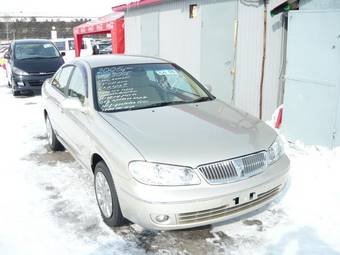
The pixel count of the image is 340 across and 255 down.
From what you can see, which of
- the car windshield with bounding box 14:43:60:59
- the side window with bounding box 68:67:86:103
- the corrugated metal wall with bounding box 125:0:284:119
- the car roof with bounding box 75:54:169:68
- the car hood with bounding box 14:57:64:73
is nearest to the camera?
the side window with bounding box 68:67:86:103

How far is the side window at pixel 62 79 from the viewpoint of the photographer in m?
5.53

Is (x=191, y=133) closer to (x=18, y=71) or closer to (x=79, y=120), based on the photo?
(x=79, y=120)

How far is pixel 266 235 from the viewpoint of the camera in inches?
147

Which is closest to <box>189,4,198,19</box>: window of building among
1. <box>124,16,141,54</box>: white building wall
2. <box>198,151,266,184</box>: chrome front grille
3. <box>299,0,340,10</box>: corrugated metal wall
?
<box>299,0,340,10</box>: corrugated metal wall

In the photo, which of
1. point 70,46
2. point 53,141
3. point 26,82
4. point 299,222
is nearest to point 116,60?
point 53,141

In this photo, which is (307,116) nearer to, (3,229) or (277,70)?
(277,70)

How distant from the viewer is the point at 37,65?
12258 millimetres

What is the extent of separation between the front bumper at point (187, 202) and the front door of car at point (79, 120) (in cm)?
104

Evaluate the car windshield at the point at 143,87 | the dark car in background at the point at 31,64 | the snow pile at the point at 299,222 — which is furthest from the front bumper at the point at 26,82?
the snow pile at the point at 299,222

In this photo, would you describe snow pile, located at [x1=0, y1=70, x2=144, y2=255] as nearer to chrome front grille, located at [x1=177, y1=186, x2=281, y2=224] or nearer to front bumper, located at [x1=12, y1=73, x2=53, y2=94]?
chrome front grille, located at [x1=177, y1=186, x2=281, y2=224]

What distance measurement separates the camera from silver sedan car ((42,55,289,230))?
10.7 ft

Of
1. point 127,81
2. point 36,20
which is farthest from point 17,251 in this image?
point 36,20

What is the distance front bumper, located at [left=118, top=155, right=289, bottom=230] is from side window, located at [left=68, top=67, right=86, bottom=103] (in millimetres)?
1635

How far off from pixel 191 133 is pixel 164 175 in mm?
636
